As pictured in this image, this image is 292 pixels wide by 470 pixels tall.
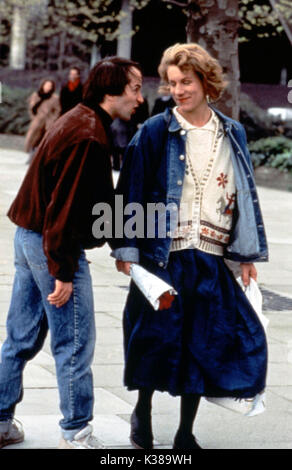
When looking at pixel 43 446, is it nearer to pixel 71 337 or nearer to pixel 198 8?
pixel 71 337

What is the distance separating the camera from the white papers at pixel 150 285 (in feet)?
14.6

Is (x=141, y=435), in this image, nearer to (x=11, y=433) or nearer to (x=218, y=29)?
(x=11, y=433)

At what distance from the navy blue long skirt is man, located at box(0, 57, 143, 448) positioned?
11.6 inches

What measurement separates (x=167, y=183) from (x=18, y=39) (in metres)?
30.8

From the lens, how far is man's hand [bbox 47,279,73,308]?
14.0ft

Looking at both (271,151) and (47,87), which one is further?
(271,151)

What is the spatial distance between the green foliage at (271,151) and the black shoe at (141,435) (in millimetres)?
14809

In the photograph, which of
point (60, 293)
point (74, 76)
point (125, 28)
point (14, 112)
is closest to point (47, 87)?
point (74, 76)

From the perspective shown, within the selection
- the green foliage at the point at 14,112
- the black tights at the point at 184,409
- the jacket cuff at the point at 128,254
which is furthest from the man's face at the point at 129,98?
the green foliage at the point at 14,112

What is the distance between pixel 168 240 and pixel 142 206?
0.60ft

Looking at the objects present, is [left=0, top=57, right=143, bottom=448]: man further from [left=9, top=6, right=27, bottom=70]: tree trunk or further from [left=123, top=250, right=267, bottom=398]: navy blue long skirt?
[left=9, top=6, right=27, bottom=70]: tree trunk

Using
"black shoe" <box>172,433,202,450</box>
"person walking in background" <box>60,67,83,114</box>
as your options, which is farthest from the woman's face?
"black shoe" <box>172,433,202,450</box>

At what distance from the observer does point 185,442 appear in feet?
15.4

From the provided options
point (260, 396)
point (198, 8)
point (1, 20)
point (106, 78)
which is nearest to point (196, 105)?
point (106, 78)
